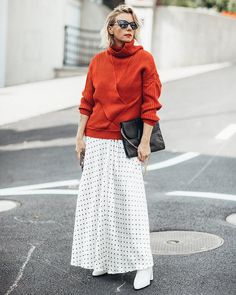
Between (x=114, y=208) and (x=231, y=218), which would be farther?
(x=231, y=218)

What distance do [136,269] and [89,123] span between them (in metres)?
1.08

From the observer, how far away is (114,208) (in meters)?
4.88

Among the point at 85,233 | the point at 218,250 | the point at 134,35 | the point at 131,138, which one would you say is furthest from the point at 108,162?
the point at 218,250

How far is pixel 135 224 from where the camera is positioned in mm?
A: 4883

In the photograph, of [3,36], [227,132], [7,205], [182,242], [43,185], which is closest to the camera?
[182,242]

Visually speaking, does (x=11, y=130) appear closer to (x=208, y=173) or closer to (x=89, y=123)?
(x=208, y=173)

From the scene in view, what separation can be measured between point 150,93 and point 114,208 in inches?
33.1

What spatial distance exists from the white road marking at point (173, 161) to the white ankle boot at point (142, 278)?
194 inches

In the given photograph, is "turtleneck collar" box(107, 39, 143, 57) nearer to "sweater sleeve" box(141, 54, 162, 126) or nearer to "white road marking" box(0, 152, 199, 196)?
"sweater sleeve" box(141, 54, 162, 126)

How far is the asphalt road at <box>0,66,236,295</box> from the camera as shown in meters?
5.07

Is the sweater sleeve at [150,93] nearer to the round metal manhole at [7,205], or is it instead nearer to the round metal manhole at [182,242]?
the round metal manhole at [182,242]

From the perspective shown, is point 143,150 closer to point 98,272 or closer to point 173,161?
point 98,272

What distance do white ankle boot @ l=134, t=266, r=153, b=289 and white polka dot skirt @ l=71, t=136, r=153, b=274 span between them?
56 millimetres

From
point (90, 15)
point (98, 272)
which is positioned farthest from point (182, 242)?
point (90, 15)
